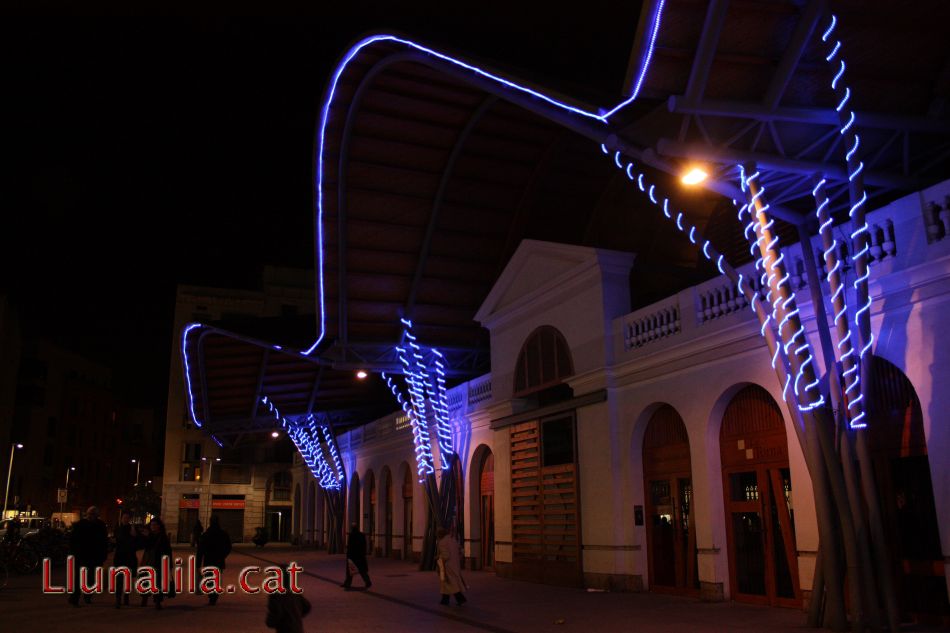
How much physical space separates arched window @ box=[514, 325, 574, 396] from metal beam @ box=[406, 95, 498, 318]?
5111 millimetres

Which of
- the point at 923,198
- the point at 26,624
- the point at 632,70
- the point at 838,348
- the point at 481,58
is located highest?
the point at 481,58

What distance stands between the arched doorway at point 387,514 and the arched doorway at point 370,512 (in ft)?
5.36

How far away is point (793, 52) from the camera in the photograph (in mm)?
10156

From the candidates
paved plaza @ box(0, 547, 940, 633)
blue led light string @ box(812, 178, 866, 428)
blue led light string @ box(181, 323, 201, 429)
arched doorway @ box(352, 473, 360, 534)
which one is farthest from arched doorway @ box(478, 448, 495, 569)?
blue led light string @ box(181, 323, 201, 429)

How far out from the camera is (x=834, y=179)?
12555 millimetres

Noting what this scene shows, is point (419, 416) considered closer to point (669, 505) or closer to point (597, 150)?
point (597, 150)

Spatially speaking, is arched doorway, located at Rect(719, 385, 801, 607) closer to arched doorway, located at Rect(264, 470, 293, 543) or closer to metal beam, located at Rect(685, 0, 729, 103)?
metal beam, located at Rect(685, 0, 729, 103)

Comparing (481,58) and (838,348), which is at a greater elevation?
(481,58)

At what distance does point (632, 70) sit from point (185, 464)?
66818mm

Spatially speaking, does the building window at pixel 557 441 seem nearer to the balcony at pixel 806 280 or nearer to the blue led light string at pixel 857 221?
the balcony at pixel 806 280

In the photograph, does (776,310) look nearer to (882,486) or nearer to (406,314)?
(882,486)

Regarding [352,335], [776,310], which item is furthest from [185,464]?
[776,310]

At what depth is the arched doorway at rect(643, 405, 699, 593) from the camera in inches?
641

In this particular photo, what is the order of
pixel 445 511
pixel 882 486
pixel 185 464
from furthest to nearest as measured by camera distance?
pixel 185 464 → pixel 445 511 → pixel 882 486
